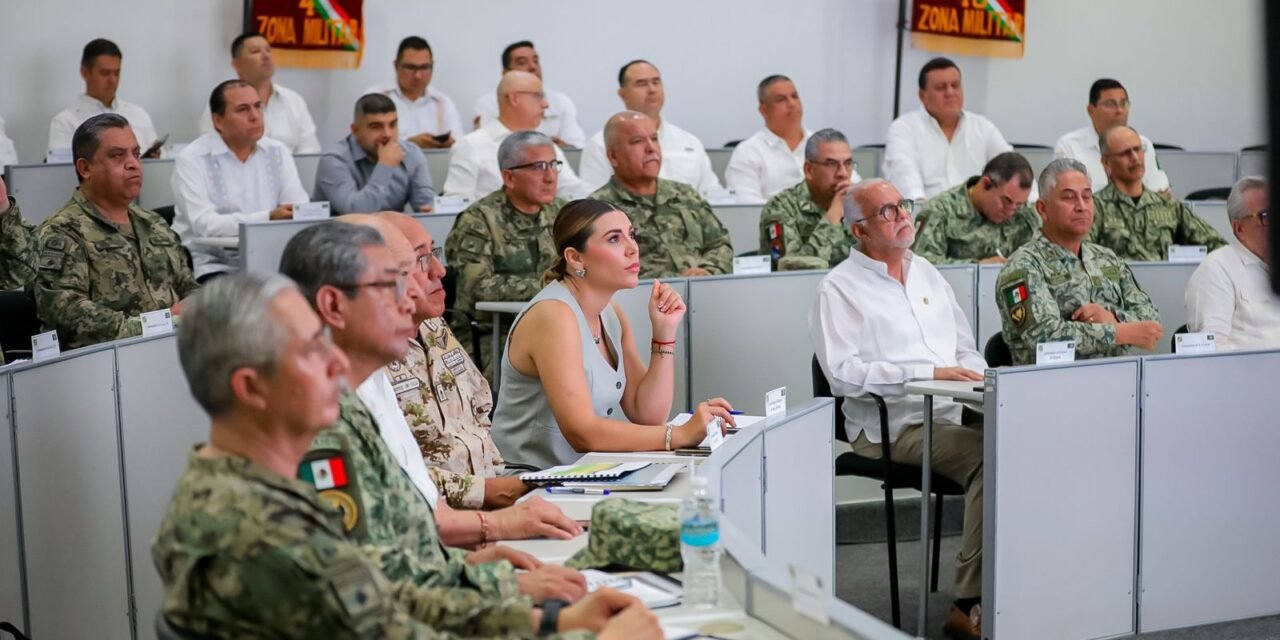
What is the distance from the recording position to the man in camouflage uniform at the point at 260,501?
4.92 ft

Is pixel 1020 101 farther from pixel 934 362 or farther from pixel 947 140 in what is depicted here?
pixel 934 362

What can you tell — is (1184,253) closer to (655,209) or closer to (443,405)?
(655,209)

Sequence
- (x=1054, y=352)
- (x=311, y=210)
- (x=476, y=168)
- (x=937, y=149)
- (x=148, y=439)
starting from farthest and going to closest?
(x=937, y=149) < (x=476, y=168) < (x=311, y=210) < (x=1054, y=352) < (x=148, y=439)

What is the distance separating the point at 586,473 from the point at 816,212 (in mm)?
3208

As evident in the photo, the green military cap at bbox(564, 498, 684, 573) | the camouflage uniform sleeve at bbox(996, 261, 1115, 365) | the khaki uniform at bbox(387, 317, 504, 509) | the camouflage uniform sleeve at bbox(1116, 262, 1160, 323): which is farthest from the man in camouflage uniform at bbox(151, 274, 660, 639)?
the camouflage uniform sleeve at bbox(1116, 262, 1160, 323)

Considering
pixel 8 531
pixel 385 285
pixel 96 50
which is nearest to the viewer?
A: pixel 385 285

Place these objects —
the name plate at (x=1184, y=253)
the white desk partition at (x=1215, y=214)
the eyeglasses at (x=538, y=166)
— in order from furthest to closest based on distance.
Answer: the white desk partition at (x=1215, y=214), the name plate at (x=1184, y=253), the eyeglasses at (x=538, y=166)

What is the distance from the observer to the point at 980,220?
18.7ft

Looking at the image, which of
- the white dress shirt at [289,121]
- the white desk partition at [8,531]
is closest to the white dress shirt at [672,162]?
the white dress shirt at [289,121]

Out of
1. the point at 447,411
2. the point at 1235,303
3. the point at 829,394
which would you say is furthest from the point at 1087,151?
the point at 447,411

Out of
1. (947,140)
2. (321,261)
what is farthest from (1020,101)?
(321,261)

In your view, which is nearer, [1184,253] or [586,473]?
[586,473]

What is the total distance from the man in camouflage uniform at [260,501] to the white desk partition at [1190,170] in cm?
761

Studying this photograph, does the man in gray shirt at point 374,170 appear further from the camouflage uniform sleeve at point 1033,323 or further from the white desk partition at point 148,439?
the camouflage uniform sleeve at point 1033,323
